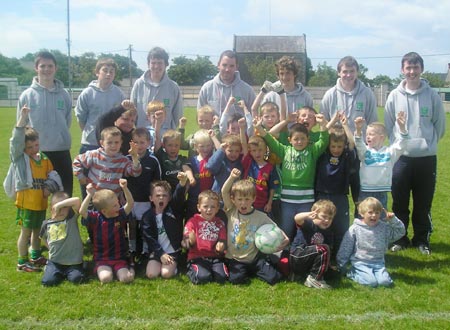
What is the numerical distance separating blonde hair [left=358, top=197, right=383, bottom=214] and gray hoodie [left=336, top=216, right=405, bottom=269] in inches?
6.5

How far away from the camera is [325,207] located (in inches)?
195

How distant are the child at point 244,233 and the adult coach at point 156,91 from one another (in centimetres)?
184

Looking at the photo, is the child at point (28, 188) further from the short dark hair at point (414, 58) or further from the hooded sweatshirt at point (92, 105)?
the short dark hair at point (414, 58)

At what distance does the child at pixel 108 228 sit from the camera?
5012 millimetres

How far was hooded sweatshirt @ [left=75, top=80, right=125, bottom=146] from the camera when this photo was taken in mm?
6211

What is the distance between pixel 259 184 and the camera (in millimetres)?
5402

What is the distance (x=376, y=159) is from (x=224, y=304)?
2.52 metres

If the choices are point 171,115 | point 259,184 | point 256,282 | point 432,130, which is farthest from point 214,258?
point 432,130

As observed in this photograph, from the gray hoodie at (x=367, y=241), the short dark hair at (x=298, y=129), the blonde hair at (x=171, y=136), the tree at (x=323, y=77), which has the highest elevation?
the tree at (x=323, y=77)

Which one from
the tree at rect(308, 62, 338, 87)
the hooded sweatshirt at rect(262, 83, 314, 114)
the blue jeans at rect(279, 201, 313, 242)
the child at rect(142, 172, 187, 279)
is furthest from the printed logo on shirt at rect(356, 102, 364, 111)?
the tree at rect(308, 62, 338, 87)

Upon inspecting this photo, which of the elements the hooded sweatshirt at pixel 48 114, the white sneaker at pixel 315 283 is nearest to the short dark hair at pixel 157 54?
the hooded sweatshirt at pixel 48 114

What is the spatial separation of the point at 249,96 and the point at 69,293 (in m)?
3.60

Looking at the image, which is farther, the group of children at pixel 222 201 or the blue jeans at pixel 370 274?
the group of children at pixel 222 201

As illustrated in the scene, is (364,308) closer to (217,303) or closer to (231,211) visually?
(217,303)
